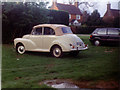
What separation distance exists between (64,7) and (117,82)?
228 cm

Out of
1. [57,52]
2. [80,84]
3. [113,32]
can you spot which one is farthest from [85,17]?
[80,84]

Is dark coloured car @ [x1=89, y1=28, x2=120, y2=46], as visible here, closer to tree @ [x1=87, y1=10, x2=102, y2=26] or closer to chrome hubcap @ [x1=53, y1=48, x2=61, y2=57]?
tree @ [x1=87, y1=10, x2=102, y2=26]

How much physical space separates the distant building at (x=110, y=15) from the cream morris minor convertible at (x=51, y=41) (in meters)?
0.85

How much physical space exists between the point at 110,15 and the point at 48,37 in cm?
167

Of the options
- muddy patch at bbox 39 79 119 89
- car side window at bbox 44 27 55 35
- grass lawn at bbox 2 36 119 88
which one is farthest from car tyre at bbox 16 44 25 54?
muddy patch at bbox 39 79 119 89

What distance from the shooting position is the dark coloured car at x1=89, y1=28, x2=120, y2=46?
4988 mm

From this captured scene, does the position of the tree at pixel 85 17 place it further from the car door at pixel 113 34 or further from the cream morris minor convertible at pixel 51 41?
the car door at pixel 113 34

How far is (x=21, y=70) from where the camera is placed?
4785mm

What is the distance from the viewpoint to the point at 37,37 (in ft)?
17.3

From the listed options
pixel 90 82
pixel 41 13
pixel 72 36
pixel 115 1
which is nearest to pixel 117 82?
pixel 90 82

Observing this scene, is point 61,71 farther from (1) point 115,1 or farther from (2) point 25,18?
(1) point 115,1

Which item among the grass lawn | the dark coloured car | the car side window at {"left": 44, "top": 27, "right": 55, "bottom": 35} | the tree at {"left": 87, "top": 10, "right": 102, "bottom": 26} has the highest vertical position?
the tree at {"left": 87, "top": 10, "right": 102, "bottom": 26}

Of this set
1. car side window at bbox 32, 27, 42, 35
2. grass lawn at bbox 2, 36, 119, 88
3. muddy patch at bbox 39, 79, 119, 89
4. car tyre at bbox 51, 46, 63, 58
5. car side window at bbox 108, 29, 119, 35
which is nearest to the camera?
muddy patch at bbox 39, 79, 119, 89

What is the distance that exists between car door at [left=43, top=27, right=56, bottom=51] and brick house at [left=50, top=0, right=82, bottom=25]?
1.83 ft
